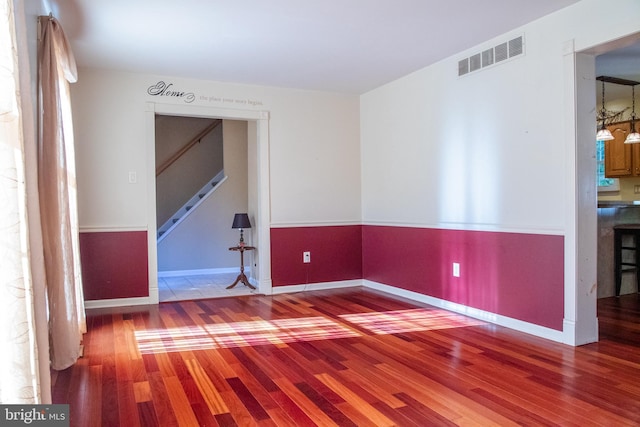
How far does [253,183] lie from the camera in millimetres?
5582

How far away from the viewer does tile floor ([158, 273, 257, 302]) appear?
5.04 meters

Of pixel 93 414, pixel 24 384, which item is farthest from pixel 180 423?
pixel 24 384

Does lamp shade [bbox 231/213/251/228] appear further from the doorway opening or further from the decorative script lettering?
the doorway opening

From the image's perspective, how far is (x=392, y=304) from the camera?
450 centimetres

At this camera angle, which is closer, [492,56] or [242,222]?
[492,56]

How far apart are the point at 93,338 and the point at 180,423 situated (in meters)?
1.73

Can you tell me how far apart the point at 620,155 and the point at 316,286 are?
15.4ft

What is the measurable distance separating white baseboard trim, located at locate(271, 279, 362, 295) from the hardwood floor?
106cm

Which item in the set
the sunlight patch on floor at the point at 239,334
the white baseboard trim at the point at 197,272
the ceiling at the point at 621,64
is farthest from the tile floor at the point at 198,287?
the ceiling at the point at 621,64

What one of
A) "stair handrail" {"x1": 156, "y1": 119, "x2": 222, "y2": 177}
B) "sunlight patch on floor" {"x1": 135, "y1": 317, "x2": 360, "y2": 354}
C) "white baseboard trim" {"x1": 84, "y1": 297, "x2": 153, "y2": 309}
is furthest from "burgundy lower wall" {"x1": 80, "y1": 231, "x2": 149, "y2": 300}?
"stair handrail" {"x1": 156, "y1": 119, "x2": 222, "y2": 177}

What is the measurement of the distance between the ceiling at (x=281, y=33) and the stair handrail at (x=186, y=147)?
10.3 ft

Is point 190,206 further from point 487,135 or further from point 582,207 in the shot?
point 582,207

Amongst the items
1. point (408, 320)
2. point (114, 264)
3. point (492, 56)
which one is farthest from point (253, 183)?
point (492, 56)

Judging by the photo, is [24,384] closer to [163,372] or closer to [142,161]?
[163,372]
